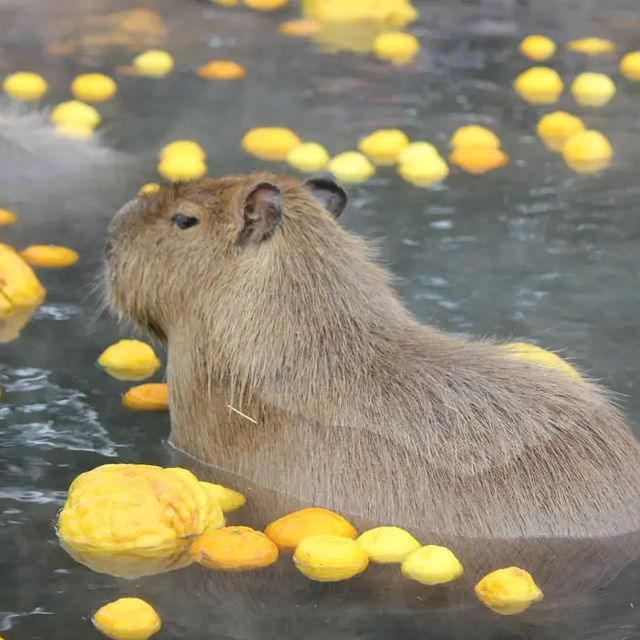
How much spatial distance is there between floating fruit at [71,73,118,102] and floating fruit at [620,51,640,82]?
3.28 m

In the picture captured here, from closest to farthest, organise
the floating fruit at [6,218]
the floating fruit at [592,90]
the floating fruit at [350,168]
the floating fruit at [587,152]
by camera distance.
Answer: the floating fruit at [6,218] < the floating fruit at [350,168] < the floating fruit at [587,152] < the floating fruit at [592,90]

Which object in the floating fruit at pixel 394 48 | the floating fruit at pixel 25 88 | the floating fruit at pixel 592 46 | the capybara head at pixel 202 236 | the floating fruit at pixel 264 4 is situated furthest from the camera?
the floating fruit at pixel 264 4

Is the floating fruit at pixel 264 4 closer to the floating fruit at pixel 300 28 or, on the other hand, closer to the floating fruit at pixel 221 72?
the floating fruit at pixel 300 28

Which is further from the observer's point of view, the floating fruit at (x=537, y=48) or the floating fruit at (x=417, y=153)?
the floating fruit at (x=537, y=48)

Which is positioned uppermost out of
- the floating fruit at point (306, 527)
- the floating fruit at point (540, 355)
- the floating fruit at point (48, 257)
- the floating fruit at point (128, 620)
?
the floating fruit at point (48, 257)

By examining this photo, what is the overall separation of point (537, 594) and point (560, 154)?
173 inches

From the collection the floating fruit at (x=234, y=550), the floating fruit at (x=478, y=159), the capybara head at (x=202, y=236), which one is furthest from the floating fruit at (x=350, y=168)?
the floating fruit at (x=234, y=550)

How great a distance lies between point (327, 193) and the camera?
539 centimetres

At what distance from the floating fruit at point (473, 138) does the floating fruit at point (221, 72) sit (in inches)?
68.5

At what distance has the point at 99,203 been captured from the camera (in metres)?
7.73

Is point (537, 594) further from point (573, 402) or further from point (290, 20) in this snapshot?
point (290, 20)

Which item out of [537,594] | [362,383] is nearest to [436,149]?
[362,383]

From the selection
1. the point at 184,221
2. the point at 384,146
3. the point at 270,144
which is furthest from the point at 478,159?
the point at 184,221

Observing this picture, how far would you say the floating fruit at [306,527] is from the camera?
185 inches
